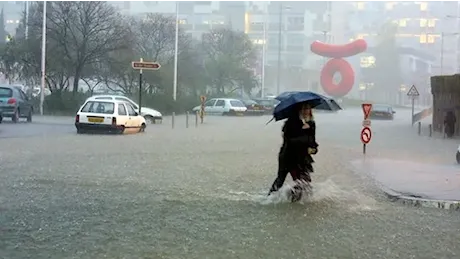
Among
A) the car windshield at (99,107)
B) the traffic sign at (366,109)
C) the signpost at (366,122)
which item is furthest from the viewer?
the car windshield at (99,107)

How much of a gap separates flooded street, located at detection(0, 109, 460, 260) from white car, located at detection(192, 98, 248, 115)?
36.7m

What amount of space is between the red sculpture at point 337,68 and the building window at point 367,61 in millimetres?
32765

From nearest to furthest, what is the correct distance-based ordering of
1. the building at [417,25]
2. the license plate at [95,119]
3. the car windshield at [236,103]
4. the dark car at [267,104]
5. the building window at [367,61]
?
1. the license plate at [95,119]
2. the car windshield at [236,103]
3. the dark car at [267,104]
4. the building window at [367,61]
5. the building at [417,25]

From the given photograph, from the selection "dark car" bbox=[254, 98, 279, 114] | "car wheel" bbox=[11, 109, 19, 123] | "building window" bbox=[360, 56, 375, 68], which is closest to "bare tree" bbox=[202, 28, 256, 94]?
"dark car" bbox=[254, 98, 279, 114]

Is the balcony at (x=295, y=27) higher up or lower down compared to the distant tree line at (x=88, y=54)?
higher up

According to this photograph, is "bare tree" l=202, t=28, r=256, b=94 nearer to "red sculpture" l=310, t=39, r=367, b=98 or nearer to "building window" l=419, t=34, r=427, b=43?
"red sculpture" l=310, t=39, r=367, b=98

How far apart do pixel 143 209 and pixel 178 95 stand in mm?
48305

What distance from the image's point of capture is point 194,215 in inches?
368

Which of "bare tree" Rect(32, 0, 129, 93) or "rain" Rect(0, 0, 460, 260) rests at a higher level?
"bare tree" Rect(32, 0, 129, 93)

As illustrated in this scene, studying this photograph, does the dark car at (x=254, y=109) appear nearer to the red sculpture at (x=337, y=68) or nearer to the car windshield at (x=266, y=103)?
the car windshield at (x=266, y=103)

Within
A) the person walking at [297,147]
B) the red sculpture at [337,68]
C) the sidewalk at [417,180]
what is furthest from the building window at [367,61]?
the person walking at [297,147]

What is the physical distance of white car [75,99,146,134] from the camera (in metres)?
25.8

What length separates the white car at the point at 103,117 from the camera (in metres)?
25.8

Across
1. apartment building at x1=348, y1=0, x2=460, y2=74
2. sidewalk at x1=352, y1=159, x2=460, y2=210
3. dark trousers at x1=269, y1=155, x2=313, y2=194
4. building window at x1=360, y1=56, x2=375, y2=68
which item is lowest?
sidewalk at x1=352, y1=159, x2=460, y2=210
